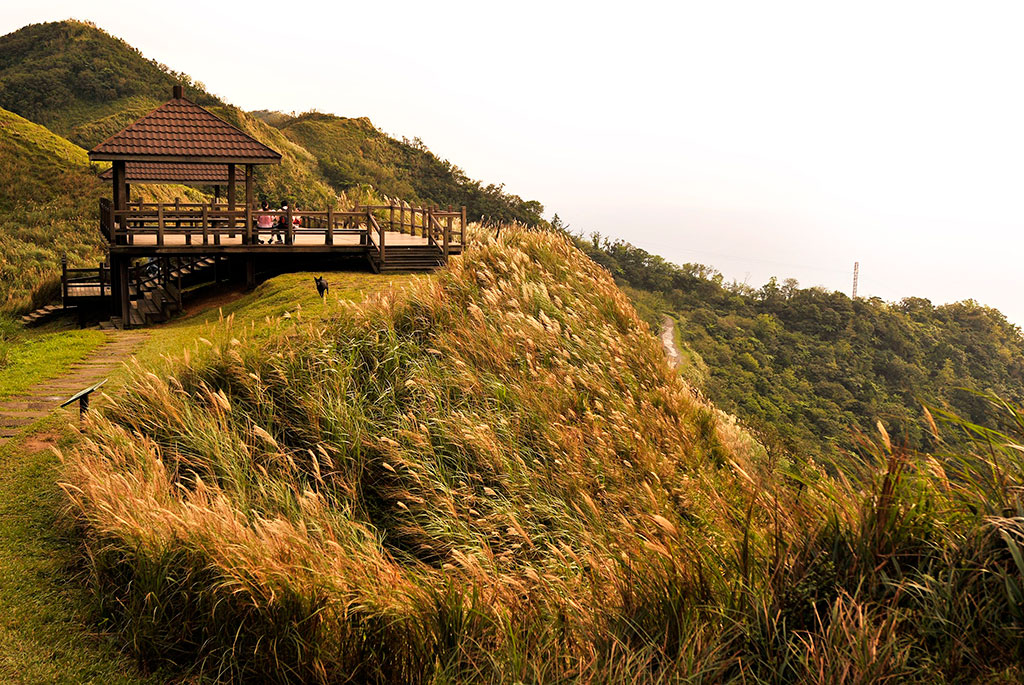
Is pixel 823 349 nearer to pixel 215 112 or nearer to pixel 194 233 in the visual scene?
pixel 194 233

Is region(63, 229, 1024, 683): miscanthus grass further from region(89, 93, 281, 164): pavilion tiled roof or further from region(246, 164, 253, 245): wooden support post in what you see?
region(89, 93, 281, 164): pavilion tiled roof

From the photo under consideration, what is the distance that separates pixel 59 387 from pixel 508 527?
8.19 meters

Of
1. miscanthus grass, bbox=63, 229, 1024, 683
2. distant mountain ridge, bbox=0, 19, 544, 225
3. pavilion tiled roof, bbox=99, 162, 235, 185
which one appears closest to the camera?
miscanthus grass, bbox=63, 229, 1024, 683

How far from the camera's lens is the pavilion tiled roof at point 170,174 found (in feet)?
94.0

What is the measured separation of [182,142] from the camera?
65.3ft

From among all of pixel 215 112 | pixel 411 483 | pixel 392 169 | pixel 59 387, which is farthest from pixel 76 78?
pixel 411 483

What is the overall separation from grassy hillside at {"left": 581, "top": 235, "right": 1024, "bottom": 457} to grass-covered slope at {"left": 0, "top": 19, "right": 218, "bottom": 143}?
37.8 metres

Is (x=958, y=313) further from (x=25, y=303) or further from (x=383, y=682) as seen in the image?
(x=383, y=682)

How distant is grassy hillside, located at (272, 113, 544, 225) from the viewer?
54344mm

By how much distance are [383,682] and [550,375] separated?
4579 mm

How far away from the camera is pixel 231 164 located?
2070 cm

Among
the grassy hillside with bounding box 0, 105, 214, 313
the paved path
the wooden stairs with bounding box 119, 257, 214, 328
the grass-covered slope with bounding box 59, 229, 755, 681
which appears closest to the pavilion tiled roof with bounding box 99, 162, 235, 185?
the grassy hillside with bounding box 0, 105, 214, 313

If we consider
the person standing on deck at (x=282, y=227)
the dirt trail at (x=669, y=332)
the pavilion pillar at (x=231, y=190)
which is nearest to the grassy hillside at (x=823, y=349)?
the dirt trail at (x=669, y=332)

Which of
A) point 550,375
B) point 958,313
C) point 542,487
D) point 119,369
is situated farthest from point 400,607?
point 958,313
